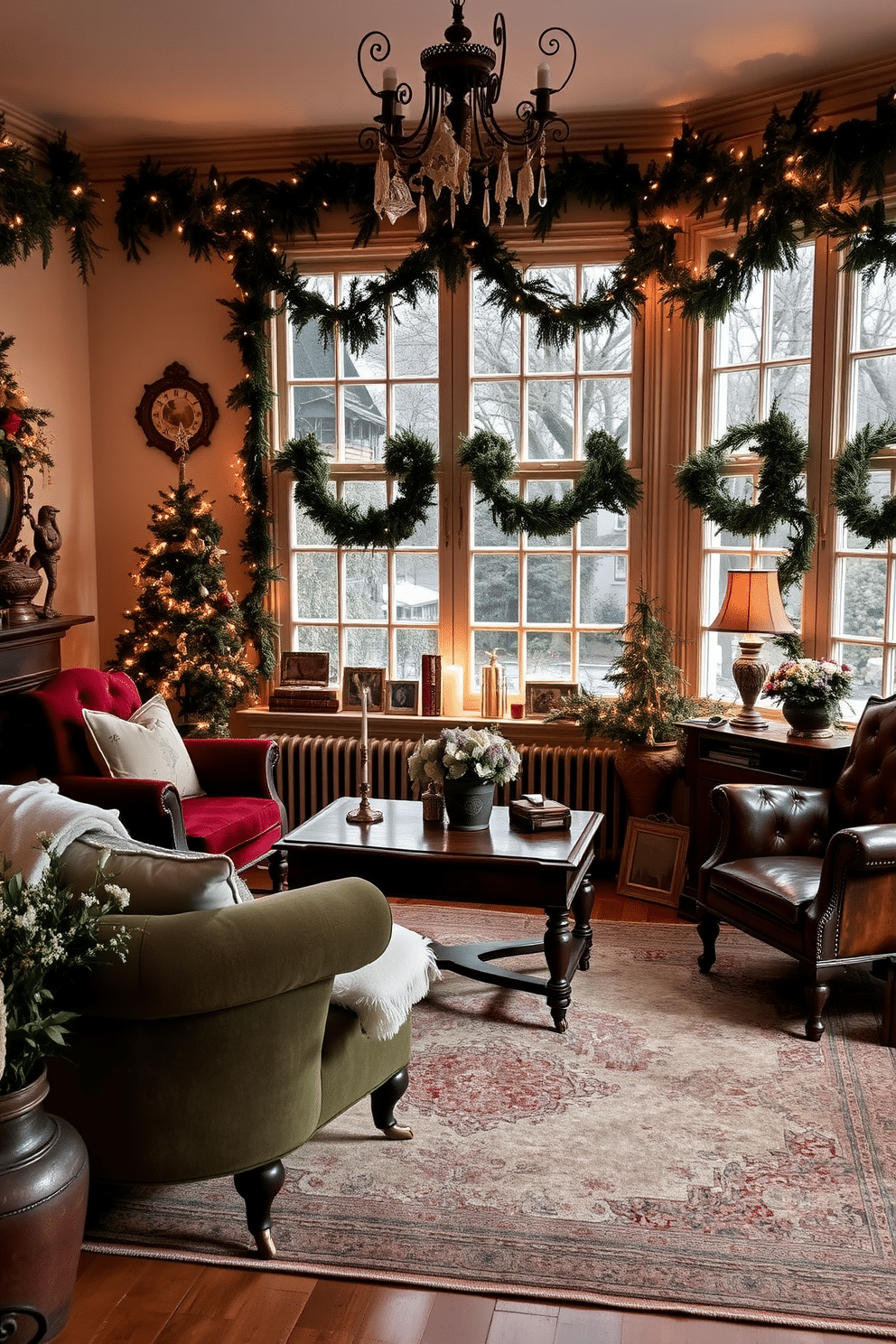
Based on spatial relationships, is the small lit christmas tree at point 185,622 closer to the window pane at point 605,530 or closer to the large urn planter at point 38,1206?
the window pane at point 605,530

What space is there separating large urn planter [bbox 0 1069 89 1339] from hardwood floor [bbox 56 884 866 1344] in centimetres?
22

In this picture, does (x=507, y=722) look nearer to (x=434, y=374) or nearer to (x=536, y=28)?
(x=434, y=374)

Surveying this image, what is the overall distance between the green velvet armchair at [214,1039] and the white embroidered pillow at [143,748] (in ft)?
6.75

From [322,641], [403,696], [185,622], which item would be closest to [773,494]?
[403,696]

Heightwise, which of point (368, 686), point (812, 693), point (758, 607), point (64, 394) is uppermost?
point (64, 394)

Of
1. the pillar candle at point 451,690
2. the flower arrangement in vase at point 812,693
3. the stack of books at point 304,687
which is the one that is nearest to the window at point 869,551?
the flower arrangement in vase at point 812,693

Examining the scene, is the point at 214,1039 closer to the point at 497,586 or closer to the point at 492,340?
the point at 497,586

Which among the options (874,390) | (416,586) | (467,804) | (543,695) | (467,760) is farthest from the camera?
(416,586)

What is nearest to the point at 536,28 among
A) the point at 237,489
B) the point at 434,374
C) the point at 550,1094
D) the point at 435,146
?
the point at 434,374

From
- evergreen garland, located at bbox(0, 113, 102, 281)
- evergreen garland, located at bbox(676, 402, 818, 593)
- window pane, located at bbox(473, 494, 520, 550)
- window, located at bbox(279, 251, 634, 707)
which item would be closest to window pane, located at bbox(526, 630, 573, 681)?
window, located at bbox(279, 251, 634, 707)

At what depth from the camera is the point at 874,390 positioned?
489cm

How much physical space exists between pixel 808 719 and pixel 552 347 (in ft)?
7.53

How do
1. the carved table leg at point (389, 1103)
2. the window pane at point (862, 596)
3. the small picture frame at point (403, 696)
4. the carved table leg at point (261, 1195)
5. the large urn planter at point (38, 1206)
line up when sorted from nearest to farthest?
the large urn planter at point (38, 1206) → the carved table leg at point (261, 1195) → the carved table leg at point (389, 1103) → the window pane at point (862, 596) → the small picture frame at point (403, 696)

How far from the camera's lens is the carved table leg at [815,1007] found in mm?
3770
